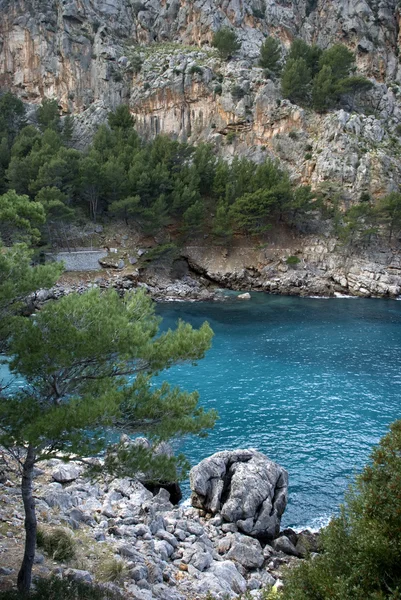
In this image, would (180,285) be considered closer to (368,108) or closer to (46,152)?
(46,152)

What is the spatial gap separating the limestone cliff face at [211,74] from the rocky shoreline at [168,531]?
49830 mm

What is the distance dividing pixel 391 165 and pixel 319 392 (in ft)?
144

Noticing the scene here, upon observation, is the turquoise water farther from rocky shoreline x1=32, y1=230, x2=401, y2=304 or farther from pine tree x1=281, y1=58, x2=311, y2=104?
pine tree x1=281, y1=58, x2=311, y2=104

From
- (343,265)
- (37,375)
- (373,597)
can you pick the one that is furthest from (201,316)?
(373,597)

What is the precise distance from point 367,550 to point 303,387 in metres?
19.2

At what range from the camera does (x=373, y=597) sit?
5.30 meters

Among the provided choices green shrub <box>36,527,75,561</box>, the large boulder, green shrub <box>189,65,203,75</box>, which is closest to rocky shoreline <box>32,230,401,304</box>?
green shrub <box>189,65,203,75</box>

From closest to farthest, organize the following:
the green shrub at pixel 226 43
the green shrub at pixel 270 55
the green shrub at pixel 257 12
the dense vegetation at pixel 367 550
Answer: the dense vegetation at pixel 367 550
the green shrub at pixel 270 55
the green shrub at pixel 226 43
the green shrub at pixel 257 12

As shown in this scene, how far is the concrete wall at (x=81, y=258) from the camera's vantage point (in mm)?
46000

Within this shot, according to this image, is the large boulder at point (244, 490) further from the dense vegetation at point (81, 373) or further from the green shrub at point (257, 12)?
the green shrub at point (257, 12)

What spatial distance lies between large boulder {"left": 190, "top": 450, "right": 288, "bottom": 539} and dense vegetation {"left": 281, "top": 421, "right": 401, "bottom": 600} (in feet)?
21.5

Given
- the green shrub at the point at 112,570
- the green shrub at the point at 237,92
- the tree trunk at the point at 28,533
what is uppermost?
the green shrub at the point at 237,92

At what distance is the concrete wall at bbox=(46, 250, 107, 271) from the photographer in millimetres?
46000

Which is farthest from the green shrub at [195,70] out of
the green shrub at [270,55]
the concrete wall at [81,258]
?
the concrete wall at [81,258]
